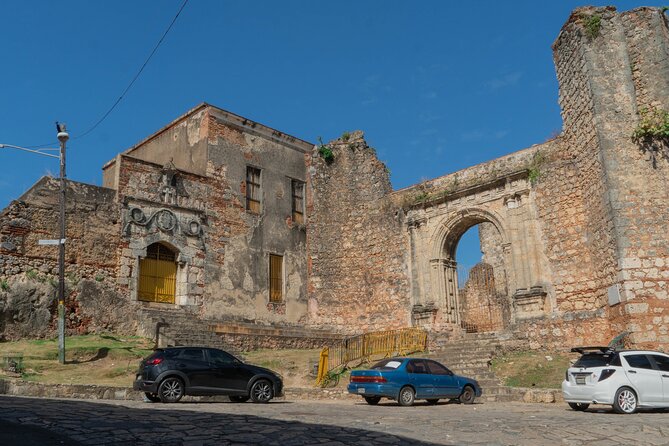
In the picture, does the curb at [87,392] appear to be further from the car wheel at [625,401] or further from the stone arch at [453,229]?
the stone arch at [453,229]

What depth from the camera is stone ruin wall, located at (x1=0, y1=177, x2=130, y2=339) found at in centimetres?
1745

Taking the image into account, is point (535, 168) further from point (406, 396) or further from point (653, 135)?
point (406, 396)

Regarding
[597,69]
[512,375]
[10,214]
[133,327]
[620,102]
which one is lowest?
[512,375]

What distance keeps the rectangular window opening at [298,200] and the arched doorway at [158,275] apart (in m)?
5.91

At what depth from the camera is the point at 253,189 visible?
24094 millimetres

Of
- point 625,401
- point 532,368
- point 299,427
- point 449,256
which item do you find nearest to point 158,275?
point 449,256

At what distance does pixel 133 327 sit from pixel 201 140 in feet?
24.5

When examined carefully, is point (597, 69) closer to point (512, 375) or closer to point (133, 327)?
point (512, 375)

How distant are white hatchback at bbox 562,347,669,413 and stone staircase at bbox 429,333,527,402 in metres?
2.75

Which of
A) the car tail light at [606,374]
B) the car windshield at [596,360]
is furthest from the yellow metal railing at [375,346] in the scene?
the car tail light at [606,374]

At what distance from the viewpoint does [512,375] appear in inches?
643

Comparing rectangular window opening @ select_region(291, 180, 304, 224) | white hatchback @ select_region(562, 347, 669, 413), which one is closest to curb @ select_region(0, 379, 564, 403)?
white hatchback @ select_region(562, 347, 669, 413)

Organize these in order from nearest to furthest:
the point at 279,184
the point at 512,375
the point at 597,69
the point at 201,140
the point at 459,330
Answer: the point at 512,375
the point at 597,69
the point at 459,330
the point at 201,140
the point at 279,184

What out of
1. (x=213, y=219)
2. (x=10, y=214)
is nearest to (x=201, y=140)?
(x=213, y=219)
